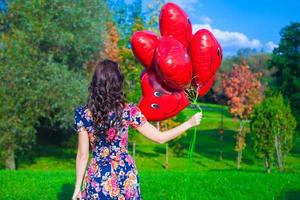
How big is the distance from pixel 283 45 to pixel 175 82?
23.8 meters

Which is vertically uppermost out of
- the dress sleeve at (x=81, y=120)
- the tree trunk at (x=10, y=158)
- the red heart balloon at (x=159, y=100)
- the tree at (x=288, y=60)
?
the tree at (x=288, y=60)

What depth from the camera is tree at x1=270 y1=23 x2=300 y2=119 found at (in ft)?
88.4

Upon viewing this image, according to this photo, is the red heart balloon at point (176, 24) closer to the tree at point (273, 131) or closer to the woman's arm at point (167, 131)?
the woman's arm at point (167, 131)

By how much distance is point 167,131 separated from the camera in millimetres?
4273

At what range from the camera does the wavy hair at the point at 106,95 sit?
161 inches

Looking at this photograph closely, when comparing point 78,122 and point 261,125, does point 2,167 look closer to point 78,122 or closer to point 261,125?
point 261,125

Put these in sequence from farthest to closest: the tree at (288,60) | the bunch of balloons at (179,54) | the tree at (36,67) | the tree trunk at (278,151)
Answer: the tree at (288,60) < the tree at (36,67) < the tree trunk at (278,151) < the bunch of balloons at (179,54)

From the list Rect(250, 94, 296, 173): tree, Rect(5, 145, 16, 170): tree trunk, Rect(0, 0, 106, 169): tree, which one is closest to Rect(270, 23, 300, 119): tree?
Rect(250, 94, 296, 173): tree

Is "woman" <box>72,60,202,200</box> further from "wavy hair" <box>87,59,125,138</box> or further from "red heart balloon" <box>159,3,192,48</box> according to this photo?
"red heart balloon" <box>159,3,192,48</box>

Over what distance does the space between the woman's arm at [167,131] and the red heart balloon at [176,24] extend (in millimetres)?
1581

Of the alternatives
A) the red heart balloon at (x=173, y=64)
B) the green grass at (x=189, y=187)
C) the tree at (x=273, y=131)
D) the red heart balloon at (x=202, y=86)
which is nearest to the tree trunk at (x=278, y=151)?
the tree at (x=273, y=131)

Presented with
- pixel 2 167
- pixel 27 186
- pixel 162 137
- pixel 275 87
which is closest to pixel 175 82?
pixel 162 137

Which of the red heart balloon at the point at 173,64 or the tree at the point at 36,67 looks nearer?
the red heart balloon at the point at 173,64

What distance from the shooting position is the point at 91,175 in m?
4.40
